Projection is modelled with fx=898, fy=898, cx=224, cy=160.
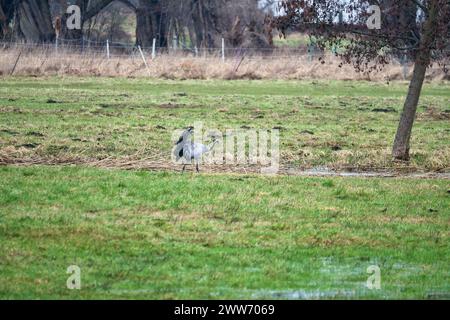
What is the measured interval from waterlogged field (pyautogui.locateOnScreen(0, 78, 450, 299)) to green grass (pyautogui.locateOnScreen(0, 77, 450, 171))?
8 cm

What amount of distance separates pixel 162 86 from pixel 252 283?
26.9 meters

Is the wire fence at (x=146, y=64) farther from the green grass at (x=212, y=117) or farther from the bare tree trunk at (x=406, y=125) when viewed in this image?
the bare tree trunk at (x=406, y=125)

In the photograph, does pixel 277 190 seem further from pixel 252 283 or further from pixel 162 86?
pixel 162 86

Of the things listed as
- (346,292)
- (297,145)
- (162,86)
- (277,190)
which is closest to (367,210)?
(277,190)

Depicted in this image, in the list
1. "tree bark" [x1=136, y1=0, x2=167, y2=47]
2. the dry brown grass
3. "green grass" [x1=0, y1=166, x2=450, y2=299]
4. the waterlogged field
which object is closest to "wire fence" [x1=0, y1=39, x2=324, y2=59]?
the dry brown grass

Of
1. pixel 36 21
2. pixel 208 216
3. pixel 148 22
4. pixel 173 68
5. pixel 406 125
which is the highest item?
pixel 148 22

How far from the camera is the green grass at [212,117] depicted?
17984 millimetres

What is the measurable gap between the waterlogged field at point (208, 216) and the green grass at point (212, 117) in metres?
0.08

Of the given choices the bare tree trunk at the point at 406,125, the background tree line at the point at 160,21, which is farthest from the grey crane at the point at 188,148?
the background tree line at the point at 160,21

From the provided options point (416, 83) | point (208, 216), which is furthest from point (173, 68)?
point (208, 216)

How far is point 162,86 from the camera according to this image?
3547 cm

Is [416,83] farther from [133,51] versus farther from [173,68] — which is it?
[133,51]

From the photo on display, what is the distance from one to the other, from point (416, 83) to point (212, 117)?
767cm

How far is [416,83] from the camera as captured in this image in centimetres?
1770
